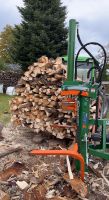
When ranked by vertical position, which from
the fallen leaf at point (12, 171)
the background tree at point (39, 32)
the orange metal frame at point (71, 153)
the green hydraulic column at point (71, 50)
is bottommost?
the fallen leaf at point (12, 171)

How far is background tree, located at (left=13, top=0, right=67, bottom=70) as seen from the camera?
2616 cm

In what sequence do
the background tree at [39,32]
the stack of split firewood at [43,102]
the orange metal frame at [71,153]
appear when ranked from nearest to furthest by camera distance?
the orange metal frame at [71,153]
the stack of split firewood at [43,102]
the background tree at [39,32]

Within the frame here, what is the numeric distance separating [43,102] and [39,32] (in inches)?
763

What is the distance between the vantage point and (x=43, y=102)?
7.80m

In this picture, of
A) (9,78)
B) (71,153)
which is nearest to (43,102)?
(71,153)

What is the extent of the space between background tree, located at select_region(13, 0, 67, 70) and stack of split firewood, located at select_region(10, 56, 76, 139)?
58.9 feet

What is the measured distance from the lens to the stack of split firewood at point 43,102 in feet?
25.1

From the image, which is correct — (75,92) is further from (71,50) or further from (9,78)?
(9,78)

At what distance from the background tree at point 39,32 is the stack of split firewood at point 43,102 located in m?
18.0

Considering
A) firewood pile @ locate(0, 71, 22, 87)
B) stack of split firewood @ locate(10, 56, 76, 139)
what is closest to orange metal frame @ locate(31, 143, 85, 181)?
stack of split firewood @ locate(10, 56, 76, 139)

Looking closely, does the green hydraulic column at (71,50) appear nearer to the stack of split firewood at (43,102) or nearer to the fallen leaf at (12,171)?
the fallen leaf at (12,171)

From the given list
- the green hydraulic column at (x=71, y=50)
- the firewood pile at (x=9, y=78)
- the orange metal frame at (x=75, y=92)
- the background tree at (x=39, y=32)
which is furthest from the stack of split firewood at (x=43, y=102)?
the firewood pile at (x=9, y=78)

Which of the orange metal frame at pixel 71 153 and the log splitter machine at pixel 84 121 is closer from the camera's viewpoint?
the orange metal frame at pixel 71 153

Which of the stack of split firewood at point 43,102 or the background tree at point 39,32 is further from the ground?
the background tree at point 39,32
